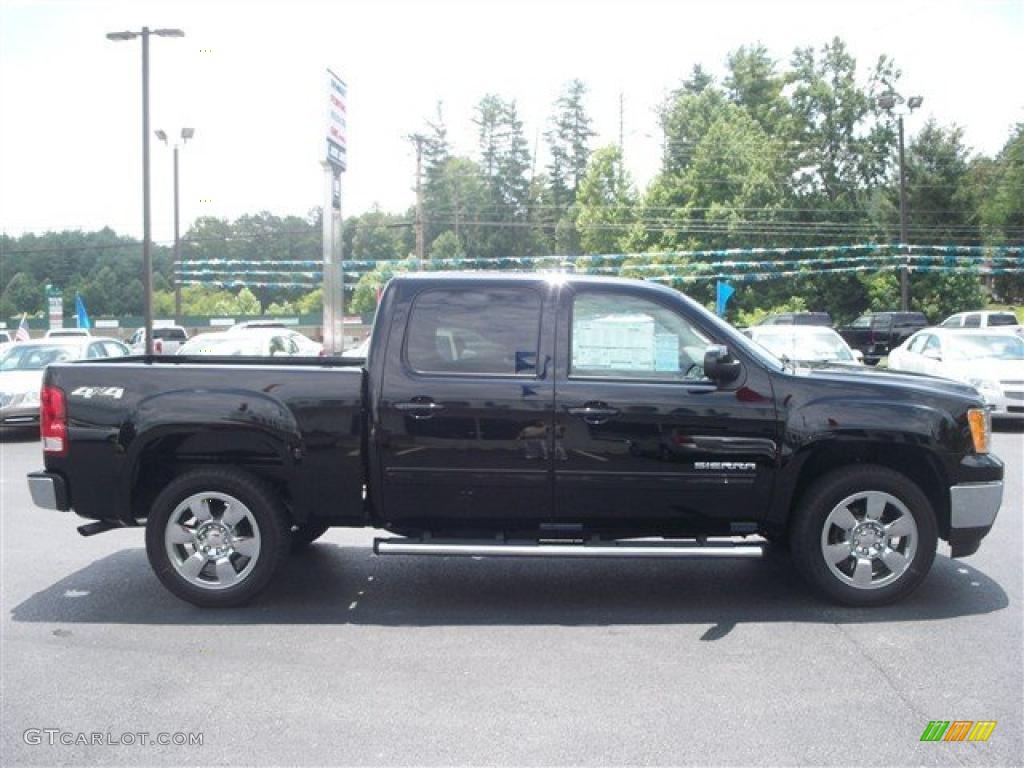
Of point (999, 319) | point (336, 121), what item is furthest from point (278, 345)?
point (999, 319)

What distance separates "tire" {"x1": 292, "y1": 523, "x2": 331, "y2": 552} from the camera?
6.66 metres

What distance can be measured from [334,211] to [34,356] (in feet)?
18.8

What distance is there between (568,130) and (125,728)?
75.2 metres

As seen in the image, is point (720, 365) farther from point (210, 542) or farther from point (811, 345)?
point (811, 345)

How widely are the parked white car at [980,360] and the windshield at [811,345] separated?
139 cm

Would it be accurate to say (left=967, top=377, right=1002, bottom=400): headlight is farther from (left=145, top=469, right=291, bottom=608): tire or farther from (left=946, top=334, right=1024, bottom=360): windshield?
(left=145, top=469, right=291, bottom=608): tire

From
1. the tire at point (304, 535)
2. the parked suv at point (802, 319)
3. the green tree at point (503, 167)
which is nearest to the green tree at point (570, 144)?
the green tree at point (503, 167)

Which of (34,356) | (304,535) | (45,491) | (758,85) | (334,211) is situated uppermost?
(758,85)

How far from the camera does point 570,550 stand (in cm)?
543

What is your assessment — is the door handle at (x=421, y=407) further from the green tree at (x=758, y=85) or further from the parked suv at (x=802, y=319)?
the green tree at (x=758, y=85)

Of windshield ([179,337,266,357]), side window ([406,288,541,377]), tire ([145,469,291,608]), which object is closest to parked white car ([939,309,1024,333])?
windshield ([179,337,266,357])

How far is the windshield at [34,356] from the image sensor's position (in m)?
Result: 15.9

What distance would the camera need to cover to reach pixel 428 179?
7444cm

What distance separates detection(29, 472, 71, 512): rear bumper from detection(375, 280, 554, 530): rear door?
77.1 inches
